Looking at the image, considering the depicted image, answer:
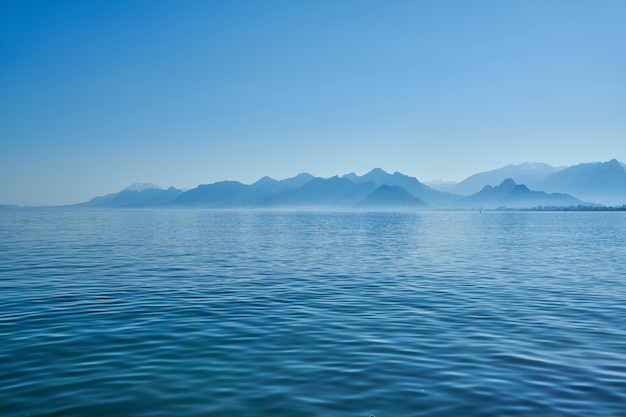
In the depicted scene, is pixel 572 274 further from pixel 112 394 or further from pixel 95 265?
pixel 95 265

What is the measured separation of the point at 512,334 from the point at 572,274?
2273 cm

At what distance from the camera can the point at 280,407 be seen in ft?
38.3

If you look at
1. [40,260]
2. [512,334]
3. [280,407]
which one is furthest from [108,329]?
[40,260]

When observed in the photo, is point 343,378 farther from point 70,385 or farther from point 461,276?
point 461,276

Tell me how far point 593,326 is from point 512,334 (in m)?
4.43

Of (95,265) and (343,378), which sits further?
(95,265)

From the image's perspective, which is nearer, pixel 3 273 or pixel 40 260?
pixel 3 273

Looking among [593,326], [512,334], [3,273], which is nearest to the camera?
[512,334]

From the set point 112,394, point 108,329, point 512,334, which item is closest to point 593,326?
point 512,334

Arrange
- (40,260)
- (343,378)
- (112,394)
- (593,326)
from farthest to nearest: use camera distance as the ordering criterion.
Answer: (40,260), (593,326), (343,378), (112,394)

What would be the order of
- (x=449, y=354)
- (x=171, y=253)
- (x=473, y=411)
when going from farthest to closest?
(x=171, y=253), (x=449, y=354), (x=473, y=411)

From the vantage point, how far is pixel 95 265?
41500 mm

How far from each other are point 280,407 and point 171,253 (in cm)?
4415

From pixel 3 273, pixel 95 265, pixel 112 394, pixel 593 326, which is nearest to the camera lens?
pixel 112 394
